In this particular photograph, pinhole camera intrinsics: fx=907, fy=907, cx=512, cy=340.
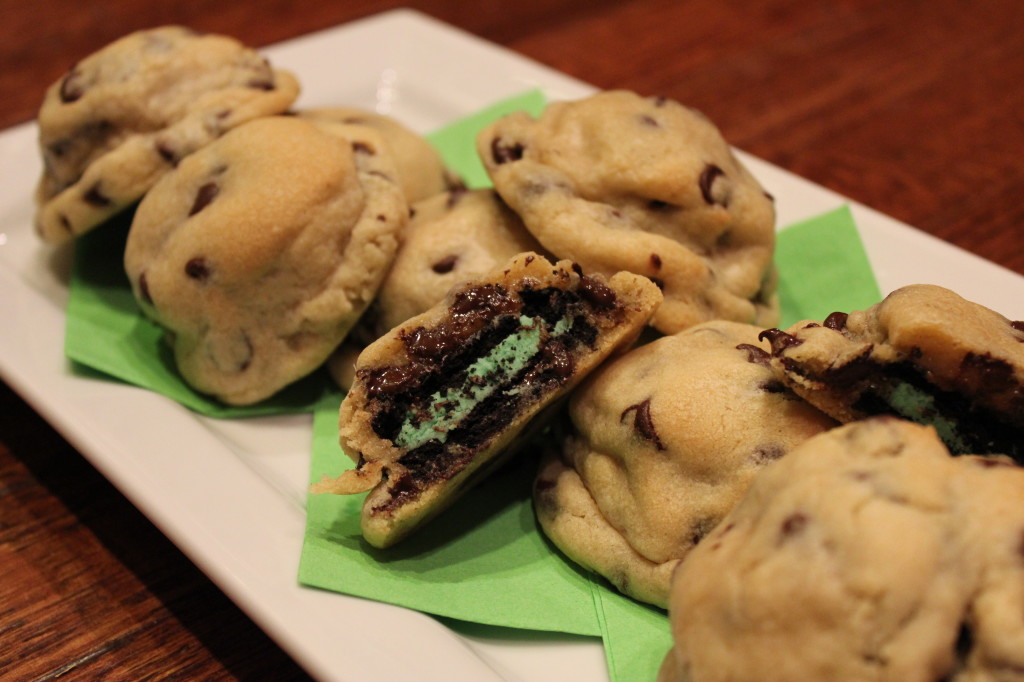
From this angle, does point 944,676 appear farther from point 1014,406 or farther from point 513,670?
point 513,670

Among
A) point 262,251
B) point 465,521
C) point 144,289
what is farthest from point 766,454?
point 144,289

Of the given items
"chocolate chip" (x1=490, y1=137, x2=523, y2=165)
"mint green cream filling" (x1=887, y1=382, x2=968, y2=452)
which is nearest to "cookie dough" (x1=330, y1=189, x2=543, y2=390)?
"chocolate chip" (x1=490, y1=137, x2=523, y2=165)

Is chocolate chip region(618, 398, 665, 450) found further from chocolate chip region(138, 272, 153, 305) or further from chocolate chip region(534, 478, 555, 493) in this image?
chocolate chip region(138, 272, 153, 305)

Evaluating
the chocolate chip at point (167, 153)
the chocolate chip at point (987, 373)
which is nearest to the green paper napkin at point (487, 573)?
the chocolate chip at point (987, 373)

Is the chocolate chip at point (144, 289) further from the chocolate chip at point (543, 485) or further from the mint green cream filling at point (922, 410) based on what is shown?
the mint green cream filling at point (922, 410)

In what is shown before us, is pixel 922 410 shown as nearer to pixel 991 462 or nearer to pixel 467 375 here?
pixel 991 462
